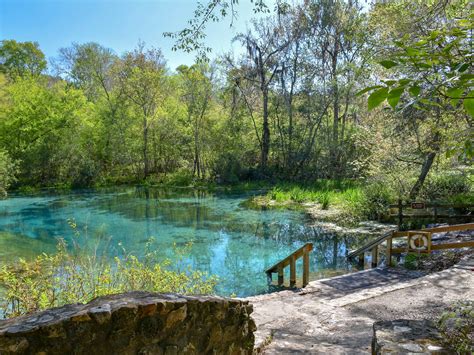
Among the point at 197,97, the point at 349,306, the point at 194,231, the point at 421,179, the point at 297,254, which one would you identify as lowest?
the point at 194,231

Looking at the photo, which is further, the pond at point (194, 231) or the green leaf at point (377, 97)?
the pond at point (194, 231)

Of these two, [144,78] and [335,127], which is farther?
[144,78]

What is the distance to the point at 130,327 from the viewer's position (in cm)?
266

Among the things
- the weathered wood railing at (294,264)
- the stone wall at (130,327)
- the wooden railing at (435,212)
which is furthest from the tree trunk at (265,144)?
the stone wall at (130,327)

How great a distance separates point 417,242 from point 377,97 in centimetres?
801

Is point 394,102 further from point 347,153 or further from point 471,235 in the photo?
point 347,153

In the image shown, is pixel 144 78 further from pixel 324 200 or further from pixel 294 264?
pixel 294 264

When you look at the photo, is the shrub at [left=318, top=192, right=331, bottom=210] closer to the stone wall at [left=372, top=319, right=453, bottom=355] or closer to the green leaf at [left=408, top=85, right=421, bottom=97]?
the stone wall at [left=372, top=319, right=453, bottom=355]

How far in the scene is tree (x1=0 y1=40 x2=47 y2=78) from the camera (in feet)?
131

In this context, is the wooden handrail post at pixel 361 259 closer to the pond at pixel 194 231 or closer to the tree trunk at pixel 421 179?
the pond at pixel 194 231

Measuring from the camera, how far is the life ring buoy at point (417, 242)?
8.33 meters

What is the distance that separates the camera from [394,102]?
4.23 ft

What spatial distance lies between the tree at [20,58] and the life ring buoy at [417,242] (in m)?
40.5

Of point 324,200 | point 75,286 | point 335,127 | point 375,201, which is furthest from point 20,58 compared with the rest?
point 75,286
